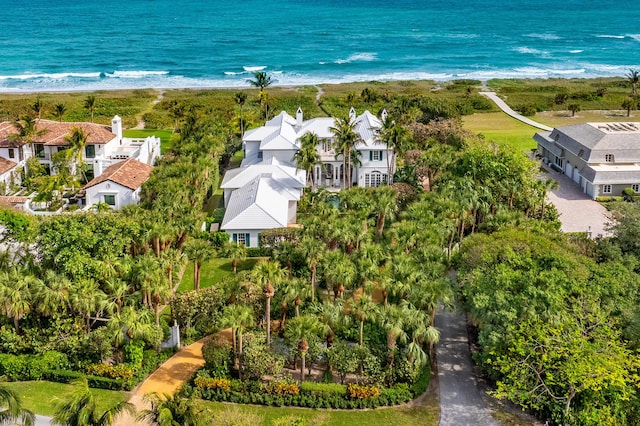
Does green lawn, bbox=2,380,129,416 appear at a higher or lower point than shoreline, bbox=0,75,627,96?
lower

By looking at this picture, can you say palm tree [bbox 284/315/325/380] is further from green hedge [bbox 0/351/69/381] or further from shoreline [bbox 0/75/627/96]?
shoreline [bbox 0/75/627/96]

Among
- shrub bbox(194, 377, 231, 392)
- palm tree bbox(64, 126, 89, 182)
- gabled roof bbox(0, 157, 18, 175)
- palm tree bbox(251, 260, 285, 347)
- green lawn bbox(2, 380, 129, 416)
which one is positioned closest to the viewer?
green lawn bbox(2, 380, 129, 416)

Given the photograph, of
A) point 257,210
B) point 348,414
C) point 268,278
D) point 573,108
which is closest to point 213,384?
point 268,278

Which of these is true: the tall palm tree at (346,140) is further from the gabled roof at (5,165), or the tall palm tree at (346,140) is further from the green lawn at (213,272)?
the gabled roof at (5,165)

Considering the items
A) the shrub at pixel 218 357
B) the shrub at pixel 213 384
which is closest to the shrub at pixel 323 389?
the shrub at pixel 213 384

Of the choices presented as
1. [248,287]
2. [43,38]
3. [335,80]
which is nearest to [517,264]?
[248,287]

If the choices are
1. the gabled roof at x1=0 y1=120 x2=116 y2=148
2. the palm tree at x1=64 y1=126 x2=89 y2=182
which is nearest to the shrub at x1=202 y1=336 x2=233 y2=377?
the palm tree at x1=64 y1=126 x2=89 y2=182

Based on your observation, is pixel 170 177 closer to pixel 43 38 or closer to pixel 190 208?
pixel 190 208

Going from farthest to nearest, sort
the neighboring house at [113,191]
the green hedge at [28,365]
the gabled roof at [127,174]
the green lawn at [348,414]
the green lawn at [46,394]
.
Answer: the gabled roof at [127,174], the neighboring house at [113,191], the green hedge at [28,365], the green lawn at [46,394], the green lawn at [348,414]
